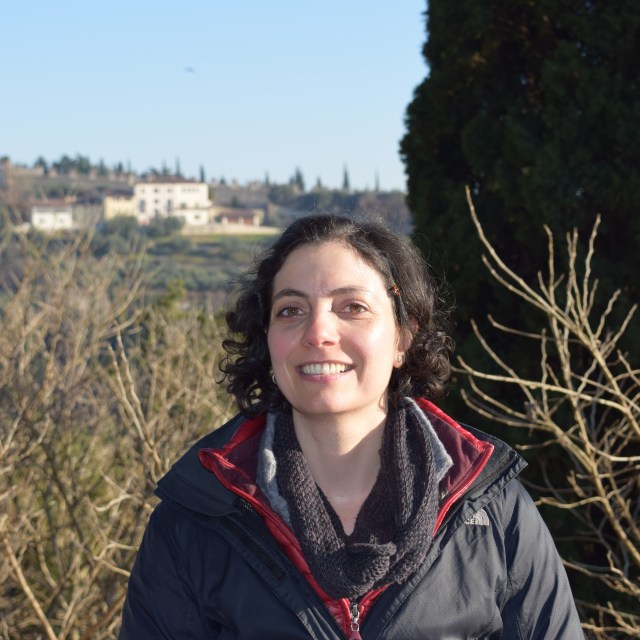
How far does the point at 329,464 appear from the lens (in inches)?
73.5

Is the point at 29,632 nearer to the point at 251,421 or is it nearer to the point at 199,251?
the point at 251,421

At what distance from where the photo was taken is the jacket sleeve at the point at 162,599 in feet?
5.56

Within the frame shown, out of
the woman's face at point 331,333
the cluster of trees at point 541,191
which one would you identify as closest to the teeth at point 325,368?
the woman's face at point 331,333

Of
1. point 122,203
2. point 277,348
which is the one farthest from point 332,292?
point 122,203

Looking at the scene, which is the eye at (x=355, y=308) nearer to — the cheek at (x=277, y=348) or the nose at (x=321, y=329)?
the nose at (x=321, y=329)

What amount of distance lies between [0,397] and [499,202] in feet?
11.9

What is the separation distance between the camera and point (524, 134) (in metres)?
4.73

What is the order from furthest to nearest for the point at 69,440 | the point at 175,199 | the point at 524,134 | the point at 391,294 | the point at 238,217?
the point at 175,199, the point at 238,217, the point at 69,440, the point at 524,134, the point at 391,294

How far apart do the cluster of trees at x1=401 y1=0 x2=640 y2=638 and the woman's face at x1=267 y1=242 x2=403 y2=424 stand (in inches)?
97.9

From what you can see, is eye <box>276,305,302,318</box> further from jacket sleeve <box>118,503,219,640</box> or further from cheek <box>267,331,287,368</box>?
jacket sleeve <box>118,503,219,640</box>

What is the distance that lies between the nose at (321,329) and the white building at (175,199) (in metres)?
73.1

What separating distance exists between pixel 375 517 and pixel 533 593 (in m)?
0.34

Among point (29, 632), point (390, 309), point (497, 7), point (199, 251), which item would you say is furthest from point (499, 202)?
point (199, 251)

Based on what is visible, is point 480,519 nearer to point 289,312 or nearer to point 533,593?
point 533,593
